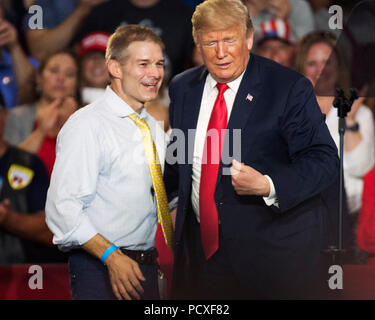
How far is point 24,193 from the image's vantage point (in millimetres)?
2773

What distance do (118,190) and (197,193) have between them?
0.27 meters

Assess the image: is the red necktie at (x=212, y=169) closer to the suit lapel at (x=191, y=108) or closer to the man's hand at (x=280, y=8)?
the suit lapel at (x=191, y=108)

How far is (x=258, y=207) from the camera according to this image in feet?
5.88

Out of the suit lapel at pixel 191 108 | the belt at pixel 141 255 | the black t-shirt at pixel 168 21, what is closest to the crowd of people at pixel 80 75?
the black t-shirt at pixel 168 21

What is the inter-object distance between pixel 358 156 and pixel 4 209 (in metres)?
1.70

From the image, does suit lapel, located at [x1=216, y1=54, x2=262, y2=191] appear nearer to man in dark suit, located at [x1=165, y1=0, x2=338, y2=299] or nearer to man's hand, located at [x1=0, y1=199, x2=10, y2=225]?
man in dark suit, located at [x1=165, y1=0, x2=338, y2=299]

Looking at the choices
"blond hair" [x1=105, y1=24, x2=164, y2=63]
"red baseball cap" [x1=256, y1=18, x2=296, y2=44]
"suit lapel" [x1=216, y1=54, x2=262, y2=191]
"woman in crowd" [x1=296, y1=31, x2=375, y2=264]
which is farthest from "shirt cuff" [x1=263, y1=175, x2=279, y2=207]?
"red baseball cap" [x1=256, y1=18, x2=296, y2=44]

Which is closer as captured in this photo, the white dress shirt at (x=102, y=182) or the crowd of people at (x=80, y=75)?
the white dress shirt at (x=102, y=182)

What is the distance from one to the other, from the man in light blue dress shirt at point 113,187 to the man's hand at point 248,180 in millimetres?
287

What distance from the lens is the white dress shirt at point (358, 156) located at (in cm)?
271

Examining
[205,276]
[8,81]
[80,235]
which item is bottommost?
[205,276]

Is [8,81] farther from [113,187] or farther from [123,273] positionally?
[123,273]

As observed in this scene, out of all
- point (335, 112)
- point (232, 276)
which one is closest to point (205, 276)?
point (232, 276)
